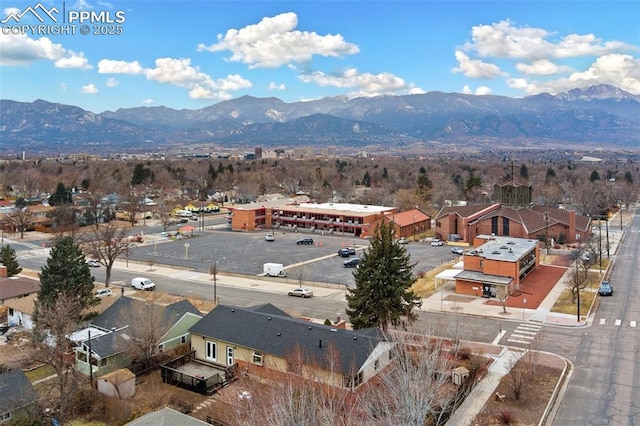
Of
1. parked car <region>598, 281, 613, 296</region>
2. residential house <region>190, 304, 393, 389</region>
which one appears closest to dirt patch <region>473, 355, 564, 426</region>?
residential house <region>190, 304, 393, 389</region>

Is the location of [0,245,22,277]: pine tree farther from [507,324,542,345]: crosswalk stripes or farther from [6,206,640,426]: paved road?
[507,324,542,345]: crosswalk stripes

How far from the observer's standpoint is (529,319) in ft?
124

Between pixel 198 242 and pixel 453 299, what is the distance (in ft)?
139

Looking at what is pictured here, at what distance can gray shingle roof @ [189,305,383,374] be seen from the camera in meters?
24.0

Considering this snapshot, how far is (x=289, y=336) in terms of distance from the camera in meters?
26.4

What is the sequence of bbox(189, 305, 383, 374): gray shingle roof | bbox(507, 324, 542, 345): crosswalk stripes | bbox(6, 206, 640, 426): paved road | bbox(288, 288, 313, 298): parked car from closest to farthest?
bbox(189, 305, 383, 374): gray shingle roof, bbox(6, 206, 640, 426): paved road, bbox(507, 324, 542, 345): crosswalk stripes, bbox(288, 288, 313, 298): parked car

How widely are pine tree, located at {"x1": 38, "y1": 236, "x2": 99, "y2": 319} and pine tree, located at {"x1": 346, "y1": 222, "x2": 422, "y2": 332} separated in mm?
18109

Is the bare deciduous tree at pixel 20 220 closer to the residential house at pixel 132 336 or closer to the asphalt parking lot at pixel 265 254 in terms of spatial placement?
the asphalt parking lot at pixel 265 254

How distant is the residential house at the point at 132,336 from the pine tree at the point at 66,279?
9.92ft

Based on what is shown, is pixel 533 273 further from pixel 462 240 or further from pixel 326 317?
pixel 326 317

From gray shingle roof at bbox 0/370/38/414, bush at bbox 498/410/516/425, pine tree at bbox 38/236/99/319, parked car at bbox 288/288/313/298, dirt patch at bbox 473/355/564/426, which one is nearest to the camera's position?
gray shingle roof at bbox 0/370/38/414

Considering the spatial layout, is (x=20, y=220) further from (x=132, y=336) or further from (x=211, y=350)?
(x=211, y=350)

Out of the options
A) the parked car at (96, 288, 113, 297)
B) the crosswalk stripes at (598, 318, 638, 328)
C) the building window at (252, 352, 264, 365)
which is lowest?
the parked car at (96, 288, 113, 297)

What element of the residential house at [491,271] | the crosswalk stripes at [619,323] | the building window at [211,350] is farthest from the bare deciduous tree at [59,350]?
the crosswalk stripes at [619,323]
